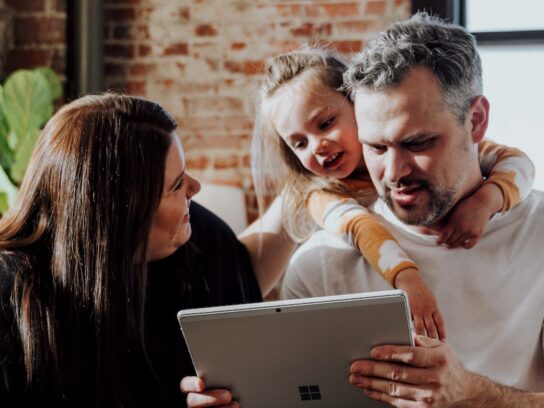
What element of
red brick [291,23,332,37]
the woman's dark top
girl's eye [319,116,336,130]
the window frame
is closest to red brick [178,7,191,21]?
red brick [291,23,332,37]

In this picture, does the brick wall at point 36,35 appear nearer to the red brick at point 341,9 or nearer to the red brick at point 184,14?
the red brick at point 184,14

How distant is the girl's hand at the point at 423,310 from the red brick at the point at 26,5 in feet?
7.60

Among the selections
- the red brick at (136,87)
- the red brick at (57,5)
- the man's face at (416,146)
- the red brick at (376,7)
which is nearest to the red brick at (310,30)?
the red brick at (376,7)

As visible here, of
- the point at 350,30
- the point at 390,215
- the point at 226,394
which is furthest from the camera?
the point at 350,30

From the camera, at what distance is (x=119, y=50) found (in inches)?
145

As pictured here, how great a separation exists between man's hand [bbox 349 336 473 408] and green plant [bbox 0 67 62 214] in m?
1.92

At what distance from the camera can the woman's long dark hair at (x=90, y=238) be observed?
1867 mm

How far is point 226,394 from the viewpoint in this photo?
5.61 feet

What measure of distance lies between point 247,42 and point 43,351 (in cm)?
200

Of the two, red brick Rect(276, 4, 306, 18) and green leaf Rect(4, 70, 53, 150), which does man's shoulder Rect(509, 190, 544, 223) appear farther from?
green leaf Rect(4, 70, 53, 150)

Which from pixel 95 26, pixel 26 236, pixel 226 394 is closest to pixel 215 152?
pixel 95 26

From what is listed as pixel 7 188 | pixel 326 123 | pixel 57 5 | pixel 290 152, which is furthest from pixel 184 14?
pixel 326 123

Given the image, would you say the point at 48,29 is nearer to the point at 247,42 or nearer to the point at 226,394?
the point at 247,42

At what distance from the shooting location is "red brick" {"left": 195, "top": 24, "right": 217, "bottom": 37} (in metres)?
3.60
